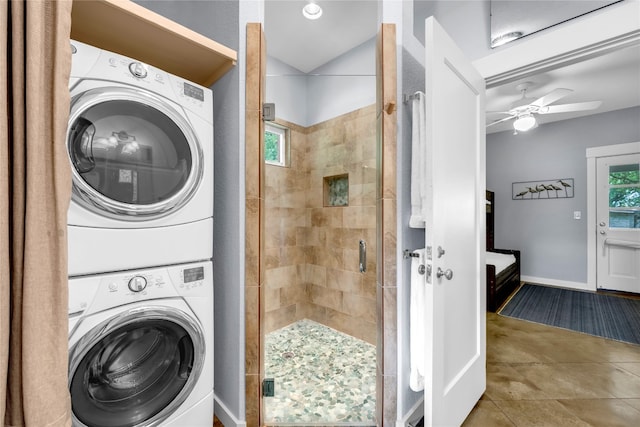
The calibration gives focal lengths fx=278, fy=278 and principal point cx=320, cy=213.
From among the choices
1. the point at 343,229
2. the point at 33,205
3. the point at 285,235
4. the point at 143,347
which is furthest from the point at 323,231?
the point at 33,205

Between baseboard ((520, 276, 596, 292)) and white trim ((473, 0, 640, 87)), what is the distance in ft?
13.5

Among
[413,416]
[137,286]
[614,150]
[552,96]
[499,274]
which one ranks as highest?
[552,96]

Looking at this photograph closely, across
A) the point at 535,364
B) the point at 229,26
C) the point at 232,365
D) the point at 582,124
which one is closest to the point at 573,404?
the point at 535,364

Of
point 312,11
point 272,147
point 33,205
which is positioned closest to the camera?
point 33,205

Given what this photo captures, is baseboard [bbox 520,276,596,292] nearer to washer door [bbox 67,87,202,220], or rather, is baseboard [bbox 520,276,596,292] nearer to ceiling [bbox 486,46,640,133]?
ceiling [bbox 486,46,640,133]

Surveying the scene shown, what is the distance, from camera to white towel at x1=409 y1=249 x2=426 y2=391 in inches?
54.0

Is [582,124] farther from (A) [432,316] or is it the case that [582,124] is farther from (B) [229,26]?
(B) [229,26]

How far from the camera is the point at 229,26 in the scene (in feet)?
4.65

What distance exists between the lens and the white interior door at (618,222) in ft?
12.7

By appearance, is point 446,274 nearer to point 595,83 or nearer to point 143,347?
point 143,347

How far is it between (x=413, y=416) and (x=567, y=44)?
7.06 ft

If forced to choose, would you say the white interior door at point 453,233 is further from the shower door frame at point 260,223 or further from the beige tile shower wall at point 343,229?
the beige tile shower wall at point 343,229

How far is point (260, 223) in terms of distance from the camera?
4.45 ft

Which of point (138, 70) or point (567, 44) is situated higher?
point (567, 44)
